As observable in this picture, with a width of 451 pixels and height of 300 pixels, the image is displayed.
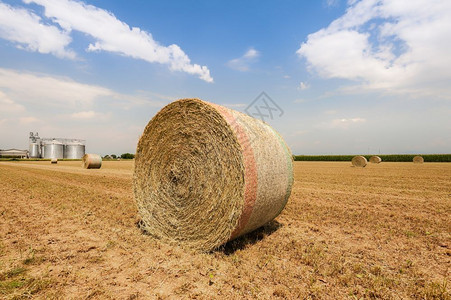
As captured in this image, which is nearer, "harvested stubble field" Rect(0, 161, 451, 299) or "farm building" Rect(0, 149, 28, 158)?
"harvested stubble field" Rect(0, 161, 451, 299)

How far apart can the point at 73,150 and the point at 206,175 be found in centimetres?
7307

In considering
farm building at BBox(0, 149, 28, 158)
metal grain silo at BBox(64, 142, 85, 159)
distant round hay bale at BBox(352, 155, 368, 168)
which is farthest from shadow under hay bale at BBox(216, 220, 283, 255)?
farm building at BBox(0, 149, 28, 158)

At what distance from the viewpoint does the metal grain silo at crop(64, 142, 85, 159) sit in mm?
64625

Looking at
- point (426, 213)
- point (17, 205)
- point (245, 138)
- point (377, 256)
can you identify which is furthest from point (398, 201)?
point (17, 205)

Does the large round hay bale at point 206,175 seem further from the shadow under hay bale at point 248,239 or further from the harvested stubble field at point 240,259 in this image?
the harvested stubble field at point 240,259

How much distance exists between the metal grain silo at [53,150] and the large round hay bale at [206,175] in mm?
70062

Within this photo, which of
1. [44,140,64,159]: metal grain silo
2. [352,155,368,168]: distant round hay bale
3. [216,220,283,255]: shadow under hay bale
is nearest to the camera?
[216,220,283,255]: shadow under hay bale

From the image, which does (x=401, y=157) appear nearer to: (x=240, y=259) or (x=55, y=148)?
(x=240, y=259)

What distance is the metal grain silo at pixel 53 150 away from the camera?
62.3m

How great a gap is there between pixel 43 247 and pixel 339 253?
4.78 meters

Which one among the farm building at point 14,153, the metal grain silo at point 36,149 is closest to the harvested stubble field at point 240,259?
the metal grain silo at point 36,149

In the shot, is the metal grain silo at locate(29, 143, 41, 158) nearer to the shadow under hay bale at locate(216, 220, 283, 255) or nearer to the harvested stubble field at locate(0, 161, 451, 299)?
the harvested stubble field at locate(0, 161, 451, 299)

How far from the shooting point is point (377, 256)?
3.85m

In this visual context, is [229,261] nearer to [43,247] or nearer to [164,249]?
[164,249]
